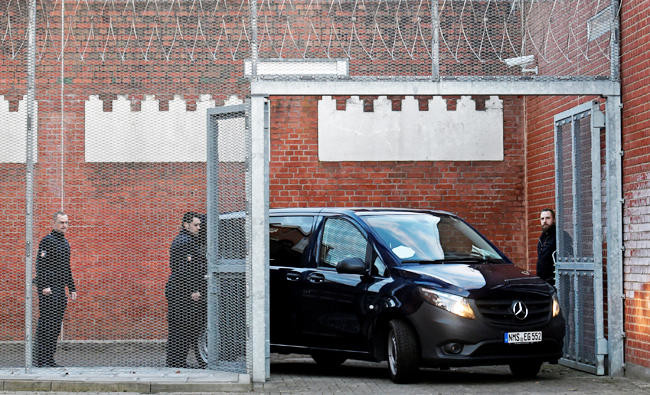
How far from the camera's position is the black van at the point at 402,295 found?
10.6 m

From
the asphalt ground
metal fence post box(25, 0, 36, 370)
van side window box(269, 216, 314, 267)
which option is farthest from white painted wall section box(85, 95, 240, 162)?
the asphalt ground

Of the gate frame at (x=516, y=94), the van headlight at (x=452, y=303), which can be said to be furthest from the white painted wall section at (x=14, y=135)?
the van headlight at (x=452, y=303)

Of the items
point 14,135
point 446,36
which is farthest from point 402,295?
point 14,135

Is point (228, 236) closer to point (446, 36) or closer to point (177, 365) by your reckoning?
point (177, 365)

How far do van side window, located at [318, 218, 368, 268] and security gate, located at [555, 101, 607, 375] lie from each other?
2.60m

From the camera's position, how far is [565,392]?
10172 mm

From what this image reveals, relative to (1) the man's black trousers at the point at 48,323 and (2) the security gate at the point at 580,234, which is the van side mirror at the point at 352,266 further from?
(1) the man's black trousers at the point at 48,323

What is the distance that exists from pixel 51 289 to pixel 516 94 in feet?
17.8

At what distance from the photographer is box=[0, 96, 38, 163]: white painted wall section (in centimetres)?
1477

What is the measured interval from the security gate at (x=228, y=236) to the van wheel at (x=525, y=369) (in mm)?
2839

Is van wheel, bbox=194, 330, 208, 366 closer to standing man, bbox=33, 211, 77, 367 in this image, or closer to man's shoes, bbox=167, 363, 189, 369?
man's shoes, bbox=167, 363, 189, 369

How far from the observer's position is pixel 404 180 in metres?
16.4

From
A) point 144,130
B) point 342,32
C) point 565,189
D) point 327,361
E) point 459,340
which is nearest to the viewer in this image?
point 459,340

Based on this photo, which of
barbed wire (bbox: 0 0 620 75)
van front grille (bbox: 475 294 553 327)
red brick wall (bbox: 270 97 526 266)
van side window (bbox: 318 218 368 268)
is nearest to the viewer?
van front grille (bbox: 475 294 553 327)
